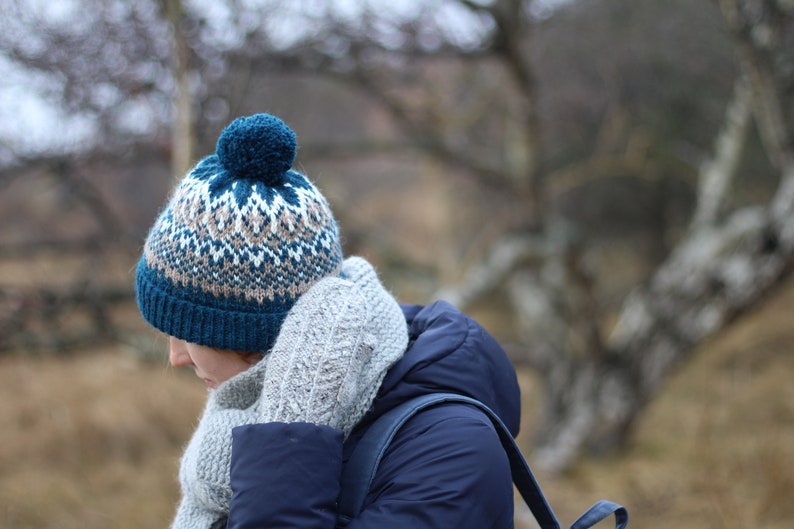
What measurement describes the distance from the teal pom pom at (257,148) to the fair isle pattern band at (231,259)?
0.02 metres

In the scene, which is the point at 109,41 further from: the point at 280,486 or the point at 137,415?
the point at 137,415

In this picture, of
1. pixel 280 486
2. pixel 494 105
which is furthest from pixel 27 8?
pixel 494 105

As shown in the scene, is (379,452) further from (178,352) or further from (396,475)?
(178,352)

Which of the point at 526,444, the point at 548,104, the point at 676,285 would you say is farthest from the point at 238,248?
the point at 548,104

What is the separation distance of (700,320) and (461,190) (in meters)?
5.39

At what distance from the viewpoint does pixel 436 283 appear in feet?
19.6

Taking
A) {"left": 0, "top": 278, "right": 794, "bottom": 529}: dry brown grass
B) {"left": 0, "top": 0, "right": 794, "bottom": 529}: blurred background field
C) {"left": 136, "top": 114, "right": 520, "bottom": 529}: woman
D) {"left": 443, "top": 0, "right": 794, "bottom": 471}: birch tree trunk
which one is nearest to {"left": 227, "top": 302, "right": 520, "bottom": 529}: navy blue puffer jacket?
{"left": 136, "top": 114, "right": 520, "bottom": 529}: woman

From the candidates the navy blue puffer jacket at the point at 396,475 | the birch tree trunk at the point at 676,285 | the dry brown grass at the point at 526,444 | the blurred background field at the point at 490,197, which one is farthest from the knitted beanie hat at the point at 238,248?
the birch tree trunk at the point at 676,285

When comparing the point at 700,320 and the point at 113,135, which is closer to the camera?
the point at 113,135

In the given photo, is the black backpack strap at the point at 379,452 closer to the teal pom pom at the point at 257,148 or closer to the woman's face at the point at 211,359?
the woman's face at the point at 211,359

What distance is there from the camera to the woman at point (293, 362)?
3.71 feet

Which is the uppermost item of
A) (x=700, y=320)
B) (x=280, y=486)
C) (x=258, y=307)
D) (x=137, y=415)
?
(x=258, y=307)

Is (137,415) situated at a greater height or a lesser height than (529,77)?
lesser

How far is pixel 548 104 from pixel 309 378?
20.1ft
